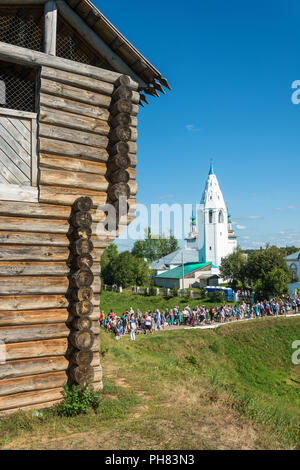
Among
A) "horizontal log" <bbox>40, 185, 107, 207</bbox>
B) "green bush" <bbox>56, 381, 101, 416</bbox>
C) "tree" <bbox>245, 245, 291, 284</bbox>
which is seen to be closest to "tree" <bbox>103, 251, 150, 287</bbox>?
"tree" <bbox>245, 245, 291, 284</bbox>

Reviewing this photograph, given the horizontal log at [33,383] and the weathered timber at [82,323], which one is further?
the weathered timber at [82,323]

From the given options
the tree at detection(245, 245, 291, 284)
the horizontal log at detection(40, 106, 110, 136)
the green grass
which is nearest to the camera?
the horizontal log at detection(40, 106, 110, 136)

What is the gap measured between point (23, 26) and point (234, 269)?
151ft

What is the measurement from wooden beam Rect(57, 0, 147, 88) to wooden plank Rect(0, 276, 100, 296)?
5.14 metres

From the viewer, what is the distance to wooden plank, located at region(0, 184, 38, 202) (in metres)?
7.46

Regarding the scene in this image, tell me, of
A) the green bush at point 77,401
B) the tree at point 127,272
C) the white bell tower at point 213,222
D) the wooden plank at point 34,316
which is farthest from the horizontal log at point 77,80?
the white bell tower at point 213,222

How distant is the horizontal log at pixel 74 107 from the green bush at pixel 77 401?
5.72m

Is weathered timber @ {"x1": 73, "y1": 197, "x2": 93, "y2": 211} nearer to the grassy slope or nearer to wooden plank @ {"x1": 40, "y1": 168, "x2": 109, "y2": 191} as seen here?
wooden plank @ {"x1": 40, "y1": 168, "x2": 109, "y2": 191}

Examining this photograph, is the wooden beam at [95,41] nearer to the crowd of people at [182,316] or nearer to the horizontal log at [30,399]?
the horizontal log at [30,399]

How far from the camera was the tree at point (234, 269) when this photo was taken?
48.8 metres

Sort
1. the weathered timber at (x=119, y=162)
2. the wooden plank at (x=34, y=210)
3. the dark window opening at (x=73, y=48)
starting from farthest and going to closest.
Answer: the dark window opening at (x=73, y=48) → the weathered timber at (x=119, y=162) → the wooden plank at (x=34, y=210)

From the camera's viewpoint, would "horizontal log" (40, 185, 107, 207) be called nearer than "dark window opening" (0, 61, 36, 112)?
Answer: Yes

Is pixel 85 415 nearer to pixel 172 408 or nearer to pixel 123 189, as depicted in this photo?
pixel 172 408

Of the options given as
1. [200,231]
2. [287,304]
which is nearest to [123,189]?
[287,304]
